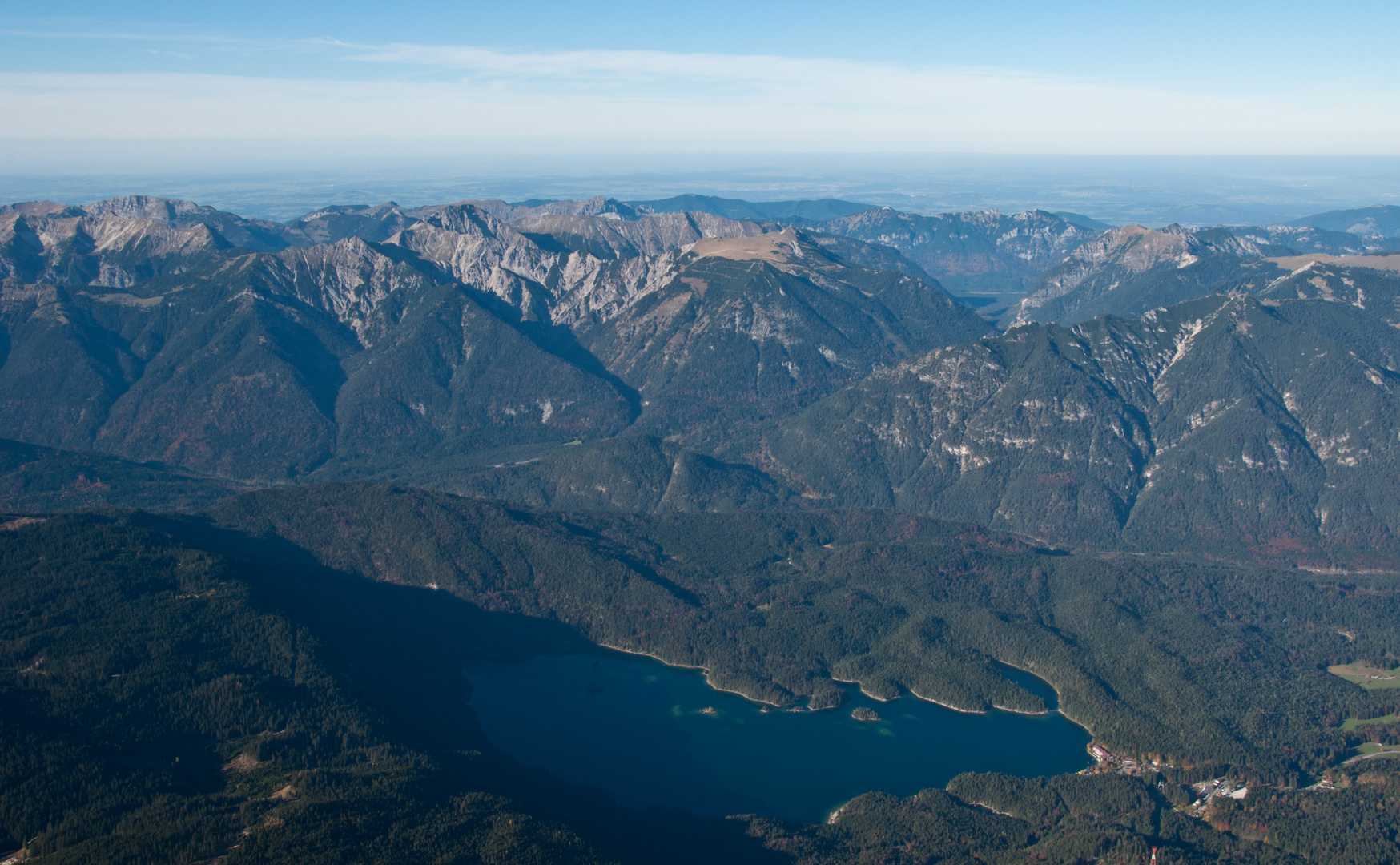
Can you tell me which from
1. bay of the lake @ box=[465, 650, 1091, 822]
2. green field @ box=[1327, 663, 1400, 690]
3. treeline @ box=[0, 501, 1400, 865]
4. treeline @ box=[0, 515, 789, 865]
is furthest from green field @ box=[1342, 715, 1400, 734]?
treeline @ box=[0, 515, 789, 865]

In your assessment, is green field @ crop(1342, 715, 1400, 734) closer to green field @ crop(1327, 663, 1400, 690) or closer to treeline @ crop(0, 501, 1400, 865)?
treeline @ crop(0, 501, 1400, 865)

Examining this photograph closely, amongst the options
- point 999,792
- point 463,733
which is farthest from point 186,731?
point 999,792

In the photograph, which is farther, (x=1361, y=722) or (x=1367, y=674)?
(x=1367, y=674)

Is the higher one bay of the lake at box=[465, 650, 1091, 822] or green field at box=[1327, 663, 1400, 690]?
green field at box=[1327, 663, 1400, 690]

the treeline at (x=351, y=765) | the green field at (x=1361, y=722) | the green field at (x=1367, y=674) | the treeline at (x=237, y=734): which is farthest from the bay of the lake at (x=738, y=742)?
the green field at (x=1367, y=674)

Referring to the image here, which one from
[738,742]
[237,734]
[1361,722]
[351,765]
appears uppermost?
[237,734]

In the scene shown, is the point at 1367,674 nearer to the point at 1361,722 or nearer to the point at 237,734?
the point at 1361,722

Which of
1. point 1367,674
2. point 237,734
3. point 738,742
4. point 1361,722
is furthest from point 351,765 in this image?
point 1367,674

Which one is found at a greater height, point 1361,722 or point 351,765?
point 351,765

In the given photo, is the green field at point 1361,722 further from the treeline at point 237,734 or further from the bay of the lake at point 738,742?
the treeline at point 237,734

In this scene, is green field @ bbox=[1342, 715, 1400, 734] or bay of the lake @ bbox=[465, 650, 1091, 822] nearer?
bay of the lake @ bbox=[465, 650, 1091, 822]
